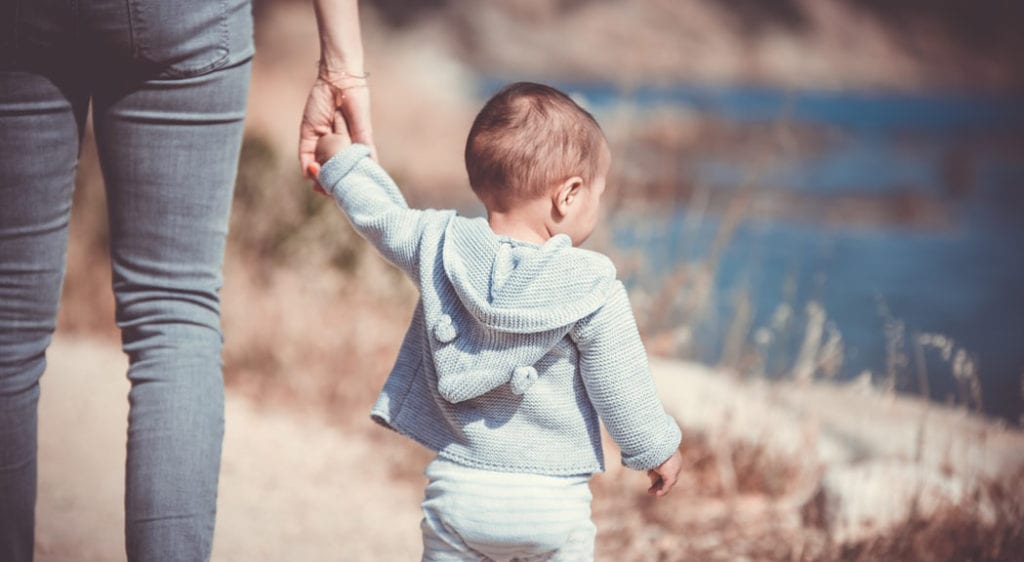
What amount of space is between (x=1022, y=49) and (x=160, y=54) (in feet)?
108

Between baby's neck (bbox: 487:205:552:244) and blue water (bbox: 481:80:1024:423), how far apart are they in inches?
52.8

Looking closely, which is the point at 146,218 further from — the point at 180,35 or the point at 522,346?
the point at 522,346

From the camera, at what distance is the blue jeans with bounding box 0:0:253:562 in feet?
5.28

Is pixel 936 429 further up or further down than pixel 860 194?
further up

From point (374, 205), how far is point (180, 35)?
401mm

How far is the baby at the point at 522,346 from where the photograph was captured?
1621mm

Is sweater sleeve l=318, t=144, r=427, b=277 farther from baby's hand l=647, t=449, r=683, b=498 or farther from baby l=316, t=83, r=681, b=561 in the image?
baby's hand l=647, t=449, r=683, b=498

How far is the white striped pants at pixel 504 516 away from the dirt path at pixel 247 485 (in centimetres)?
106

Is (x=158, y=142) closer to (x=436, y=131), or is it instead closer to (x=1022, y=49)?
(x=436, y=131)

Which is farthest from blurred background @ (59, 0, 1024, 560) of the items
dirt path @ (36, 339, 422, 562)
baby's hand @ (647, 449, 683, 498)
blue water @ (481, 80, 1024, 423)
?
baby's hand @ (647, 449, 683, 498)

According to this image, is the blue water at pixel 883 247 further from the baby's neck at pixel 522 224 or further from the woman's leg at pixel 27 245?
the woman's leg at pixel 27 245

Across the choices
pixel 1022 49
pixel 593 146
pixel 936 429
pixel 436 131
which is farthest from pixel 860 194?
pixel 1022 49

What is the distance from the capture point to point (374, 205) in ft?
A: 5.71

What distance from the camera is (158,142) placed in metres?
1.68
